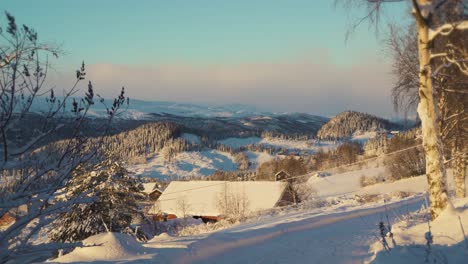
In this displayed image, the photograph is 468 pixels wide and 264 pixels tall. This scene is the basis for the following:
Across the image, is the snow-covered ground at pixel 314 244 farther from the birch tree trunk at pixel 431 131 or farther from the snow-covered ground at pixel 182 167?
the snow-covered ground at pixel 182 167

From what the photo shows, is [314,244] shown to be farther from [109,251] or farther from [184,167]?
[184,167]

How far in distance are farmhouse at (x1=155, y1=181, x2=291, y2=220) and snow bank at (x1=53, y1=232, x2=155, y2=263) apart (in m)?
33.0

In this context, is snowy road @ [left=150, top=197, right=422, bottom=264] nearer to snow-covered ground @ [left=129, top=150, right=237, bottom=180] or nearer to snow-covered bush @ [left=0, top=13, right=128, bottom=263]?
snow-covered bush @ [left=0, top=13, right=128, bottom=263]

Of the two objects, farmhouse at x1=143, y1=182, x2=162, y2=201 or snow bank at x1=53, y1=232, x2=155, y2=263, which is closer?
snow bank at x1=53, y1=232, x2=155, y2=263

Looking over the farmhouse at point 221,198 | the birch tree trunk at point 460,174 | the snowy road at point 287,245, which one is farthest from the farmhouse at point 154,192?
the snowy road at point 287,245

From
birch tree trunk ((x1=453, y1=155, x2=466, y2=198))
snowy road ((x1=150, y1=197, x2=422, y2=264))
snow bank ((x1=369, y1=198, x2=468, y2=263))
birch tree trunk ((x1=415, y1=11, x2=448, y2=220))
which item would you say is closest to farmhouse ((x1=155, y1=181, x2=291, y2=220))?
birch tree trunk ((x1=453, y1=155, x2=466, y2=198))

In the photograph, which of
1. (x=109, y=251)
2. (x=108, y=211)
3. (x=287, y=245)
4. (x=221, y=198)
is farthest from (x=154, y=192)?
(x=109, y=251)

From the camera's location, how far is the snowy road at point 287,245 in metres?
6.21

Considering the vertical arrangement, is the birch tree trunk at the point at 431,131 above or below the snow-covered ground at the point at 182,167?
above

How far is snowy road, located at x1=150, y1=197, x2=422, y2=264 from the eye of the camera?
621 centimetres

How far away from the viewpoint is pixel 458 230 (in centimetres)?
520

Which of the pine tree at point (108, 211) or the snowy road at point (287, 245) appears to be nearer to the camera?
the snowy road at point (287, 245)

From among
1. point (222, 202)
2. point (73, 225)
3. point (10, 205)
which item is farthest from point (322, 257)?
point (222, 202)

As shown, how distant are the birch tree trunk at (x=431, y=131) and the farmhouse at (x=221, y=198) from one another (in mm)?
32950
